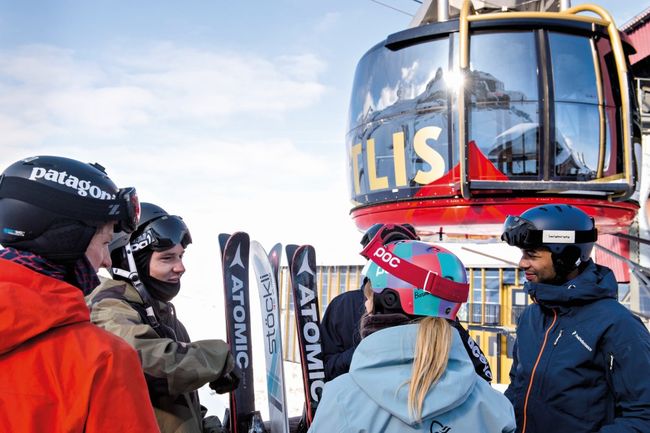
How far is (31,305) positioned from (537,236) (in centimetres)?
212

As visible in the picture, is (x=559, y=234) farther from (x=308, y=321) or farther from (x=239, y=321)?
(x=239, y=321)

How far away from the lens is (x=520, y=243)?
2666 millimetres

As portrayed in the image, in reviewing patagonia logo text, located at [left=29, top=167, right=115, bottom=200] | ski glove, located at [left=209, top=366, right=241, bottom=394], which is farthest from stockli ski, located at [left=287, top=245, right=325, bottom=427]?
patagonia logo text, located at [left=29, top=167, right=115, bottom=200]

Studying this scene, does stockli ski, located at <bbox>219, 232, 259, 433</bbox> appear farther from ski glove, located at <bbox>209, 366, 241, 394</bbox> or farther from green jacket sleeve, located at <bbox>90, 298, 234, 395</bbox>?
green jacket sleeve, located at <bbox>90, 298, 234, 395</bbox>

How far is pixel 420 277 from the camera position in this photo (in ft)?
5.47

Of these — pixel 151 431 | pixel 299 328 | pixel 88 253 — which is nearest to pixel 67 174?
pixel 88 253

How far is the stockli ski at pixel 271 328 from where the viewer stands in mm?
4246

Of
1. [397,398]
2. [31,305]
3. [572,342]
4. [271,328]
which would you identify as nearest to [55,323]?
[31,305]

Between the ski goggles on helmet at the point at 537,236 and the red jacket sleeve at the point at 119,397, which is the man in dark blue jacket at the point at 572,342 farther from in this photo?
the red jacket sleeve at the point at 119,397

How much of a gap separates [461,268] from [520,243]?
3.30 feet

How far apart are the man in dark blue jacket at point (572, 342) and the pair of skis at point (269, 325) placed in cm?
183

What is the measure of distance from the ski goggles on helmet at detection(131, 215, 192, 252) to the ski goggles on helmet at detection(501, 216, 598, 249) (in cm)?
165

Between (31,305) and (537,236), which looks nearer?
(31,305)

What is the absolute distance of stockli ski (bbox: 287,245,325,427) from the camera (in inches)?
162
